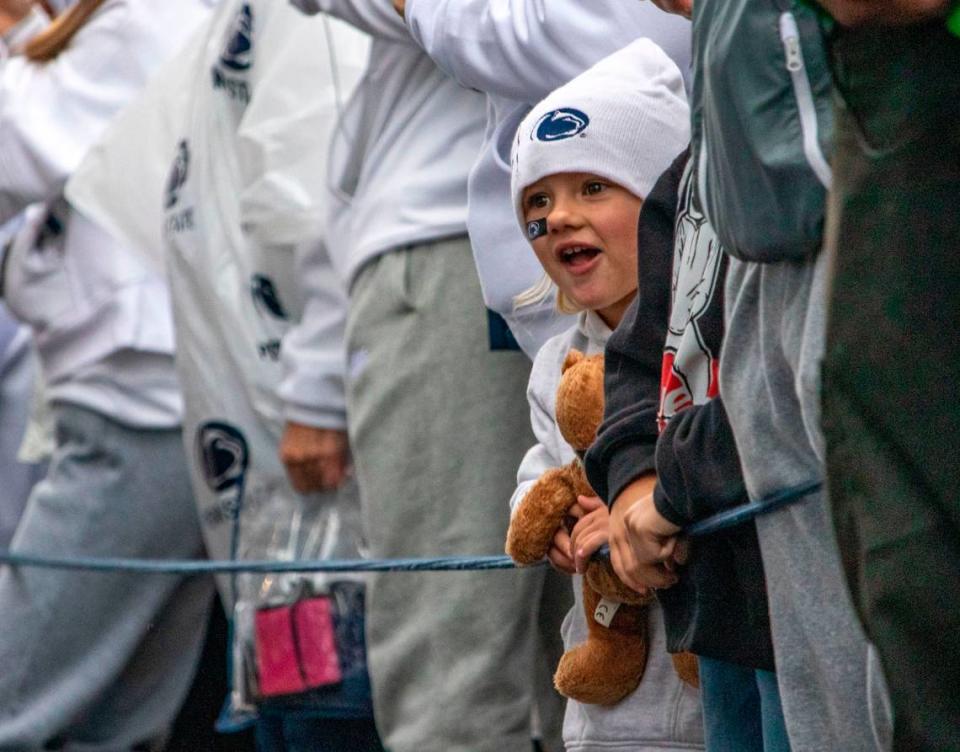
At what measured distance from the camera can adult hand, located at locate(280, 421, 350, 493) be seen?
3.89 m

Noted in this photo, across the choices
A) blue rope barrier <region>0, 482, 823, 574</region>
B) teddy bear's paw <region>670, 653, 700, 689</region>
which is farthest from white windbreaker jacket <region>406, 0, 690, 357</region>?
teddy bear's paw <region>670, 653, 700, 689</region>

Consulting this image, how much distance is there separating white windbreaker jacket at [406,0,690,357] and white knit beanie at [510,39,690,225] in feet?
0.65

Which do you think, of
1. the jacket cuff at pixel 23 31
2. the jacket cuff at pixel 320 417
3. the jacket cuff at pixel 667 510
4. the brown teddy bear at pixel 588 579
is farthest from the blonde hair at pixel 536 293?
the jacket cuff at pixel 23 31

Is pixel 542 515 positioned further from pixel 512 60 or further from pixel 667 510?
pixel 512 60

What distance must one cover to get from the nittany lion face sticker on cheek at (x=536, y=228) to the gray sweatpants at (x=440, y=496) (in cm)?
68

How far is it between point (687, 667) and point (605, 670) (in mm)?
124

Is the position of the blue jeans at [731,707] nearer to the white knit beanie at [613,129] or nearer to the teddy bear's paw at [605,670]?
the teddy bear's paw at [605,670]

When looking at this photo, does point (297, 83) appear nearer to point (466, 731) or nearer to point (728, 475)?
point (466, 731)

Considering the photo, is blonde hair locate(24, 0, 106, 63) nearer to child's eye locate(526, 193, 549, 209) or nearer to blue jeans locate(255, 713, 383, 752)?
blue jeans locate(255, 713, 383, 752)

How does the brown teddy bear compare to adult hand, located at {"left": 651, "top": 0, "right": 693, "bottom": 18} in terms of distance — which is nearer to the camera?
adult hand, located at {"left": 651, "top": 0, "right": 693, "bottom": 18}

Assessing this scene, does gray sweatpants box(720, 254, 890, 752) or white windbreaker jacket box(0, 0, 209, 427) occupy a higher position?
gray sweatpants box(720, 254, 890, 752)

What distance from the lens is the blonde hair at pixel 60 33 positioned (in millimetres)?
4824

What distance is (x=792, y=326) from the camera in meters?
1.84

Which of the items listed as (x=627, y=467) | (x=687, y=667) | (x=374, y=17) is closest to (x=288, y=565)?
(x=374, y=17)
